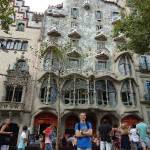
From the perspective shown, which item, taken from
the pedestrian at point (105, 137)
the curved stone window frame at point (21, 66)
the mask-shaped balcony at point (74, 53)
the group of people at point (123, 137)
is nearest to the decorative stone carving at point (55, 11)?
the mask-shaped balcony at point (74, 53)

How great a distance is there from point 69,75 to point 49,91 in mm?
2956

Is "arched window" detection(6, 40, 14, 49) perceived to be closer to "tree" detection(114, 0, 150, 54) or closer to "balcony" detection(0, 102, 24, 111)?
"balcony" detection(0, 102, 24, 111)

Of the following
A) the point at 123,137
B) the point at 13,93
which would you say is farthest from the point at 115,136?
the point at 13,93

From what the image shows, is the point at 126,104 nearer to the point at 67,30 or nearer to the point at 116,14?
the point at 67,30

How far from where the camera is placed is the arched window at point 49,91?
2542 centimetres

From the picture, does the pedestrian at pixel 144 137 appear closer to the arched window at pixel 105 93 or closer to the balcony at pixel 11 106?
the arched window at pixel 105 93

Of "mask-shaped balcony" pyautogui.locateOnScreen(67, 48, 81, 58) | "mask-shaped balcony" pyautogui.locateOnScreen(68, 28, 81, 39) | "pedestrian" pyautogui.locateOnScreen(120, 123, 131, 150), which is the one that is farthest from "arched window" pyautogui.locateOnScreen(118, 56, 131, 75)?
"pedestrian" pyautogui.locateOnScreen(120, 123, 131, 150)

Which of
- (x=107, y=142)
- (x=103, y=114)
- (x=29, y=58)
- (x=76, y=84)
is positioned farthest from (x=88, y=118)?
(x=107, y=142)

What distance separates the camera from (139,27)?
18.4 metres

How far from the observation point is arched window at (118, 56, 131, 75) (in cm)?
2849

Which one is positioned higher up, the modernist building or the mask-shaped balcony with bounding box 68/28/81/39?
the mask-shaped balcony with bounding box 68/28/81/39

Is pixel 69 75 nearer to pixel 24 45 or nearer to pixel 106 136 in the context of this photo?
pixel 24 45

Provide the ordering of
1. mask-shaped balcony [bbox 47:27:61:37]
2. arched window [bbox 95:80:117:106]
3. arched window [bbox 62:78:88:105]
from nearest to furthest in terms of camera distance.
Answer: arched window [bbox 62:78:88:105], arched window [bbox 95:80:117:106], mask-shaped balcony [bbox 47:27:61:37]

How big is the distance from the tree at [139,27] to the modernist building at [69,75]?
6.61 meters
